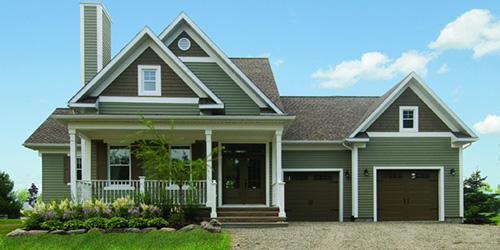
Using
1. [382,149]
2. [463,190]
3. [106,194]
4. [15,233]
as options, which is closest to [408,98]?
[382,149]

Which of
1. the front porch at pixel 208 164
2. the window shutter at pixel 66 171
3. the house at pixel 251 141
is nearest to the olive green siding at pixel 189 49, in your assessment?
the house at pixel 251 141

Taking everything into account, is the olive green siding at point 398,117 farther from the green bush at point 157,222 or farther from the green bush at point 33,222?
the green bush at point 33,222

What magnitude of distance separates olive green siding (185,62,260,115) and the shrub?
5.49m

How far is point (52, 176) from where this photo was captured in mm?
21531

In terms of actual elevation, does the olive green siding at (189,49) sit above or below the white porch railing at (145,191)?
above

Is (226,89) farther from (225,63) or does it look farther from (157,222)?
(157,222)

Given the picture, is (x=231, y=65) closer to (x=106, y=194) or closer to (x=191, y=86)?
(x=191, y=86)

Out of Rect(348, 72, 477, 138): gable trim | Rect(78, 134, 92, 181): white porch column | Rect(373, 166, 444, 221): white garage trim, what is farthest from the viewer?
Rect(373, 166, 444, 221): white garage trim

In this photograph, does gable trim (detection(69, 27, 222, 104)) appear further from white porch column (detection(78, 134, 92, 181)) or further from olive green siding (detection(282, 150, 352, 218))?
olive green siding (detection(282, 150, 352, 218))

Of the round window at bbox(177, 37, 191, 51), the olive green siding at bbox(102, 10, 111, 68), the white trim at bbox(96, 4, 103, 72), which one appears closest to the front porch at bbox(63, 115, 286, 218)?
the round window at bbox(177, 37, 191, 51)

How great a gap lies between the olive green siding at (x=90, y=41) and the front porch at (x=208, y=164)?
10.6 ft

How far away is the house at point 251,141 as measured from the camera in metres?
17.3

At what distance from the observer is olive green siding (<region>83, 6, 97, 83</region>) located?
799 inches

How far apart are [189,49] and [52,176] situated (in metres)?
8.37
